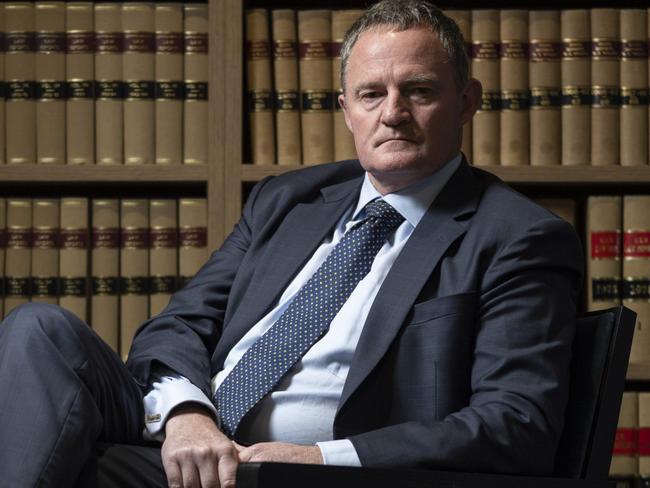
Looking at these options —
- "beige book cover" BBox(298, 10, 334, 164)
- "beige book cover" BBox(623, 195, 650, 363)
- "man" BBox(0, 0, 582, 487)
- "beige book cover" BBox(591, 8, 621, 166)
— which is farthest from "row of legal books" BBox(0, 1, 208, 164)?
"beige book cover" BBox(623, 195, 650, 363)

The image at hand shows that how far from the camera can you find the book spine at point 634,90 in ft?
7.72

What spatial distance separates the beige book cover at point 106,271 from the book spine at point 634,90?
Answer: 3.83 ft

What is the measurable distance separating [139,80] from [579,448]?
4.49 ft

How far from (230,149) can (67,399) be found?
1089 millimetres

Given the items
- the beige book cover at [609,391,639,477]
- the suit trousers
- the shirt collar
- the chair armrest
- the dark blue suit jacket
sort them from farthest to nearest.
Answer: the beige book cover at [609,391,639,477] → the shirt collar → the dark blue suit jacket → the suit trousers → the chair armrest

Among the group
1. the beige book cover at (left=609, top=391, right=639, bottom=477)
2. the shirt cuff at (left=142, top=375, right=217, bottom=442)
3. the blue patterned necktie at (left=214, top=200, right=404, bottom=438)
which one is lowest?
the beige book cover at (left=609, top=391, right=639, bottom=477)

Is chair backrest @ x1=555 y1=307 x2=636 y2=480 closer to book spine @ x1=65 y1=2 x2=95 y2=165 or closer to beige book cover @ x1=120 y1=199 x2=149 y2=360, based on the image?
beige book cover @ x1=120 y1=199 x2=149 y2=360

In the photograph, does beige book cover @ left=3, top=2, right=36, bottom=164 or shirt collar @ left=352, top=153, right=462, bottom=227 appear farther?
beige book cover @ left=3, top=2, right=36, bottom=164

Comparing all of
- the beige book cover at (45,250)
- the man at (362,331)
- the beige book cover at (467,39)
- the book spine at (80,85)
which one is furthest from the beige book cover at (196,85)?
the beige book cover at (467,39)

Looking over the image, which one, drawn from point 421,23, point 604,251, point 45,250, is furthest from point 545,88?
point 45,250

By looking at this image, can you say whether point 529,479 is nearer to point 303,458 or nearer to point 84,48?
point 303,458

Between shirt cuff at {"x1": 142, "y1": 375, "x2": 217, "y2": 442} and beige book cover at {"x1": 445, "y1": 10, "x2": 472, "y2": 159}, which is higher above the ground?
beige book cover at {"x1": 445, "y1": 10, "x2": 472, "y2": 159}

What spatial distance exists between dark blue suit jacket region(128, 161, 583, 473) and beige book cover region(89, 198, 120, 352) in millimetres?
→ 564

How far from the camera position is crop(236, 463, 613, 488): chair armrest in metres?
1.16
